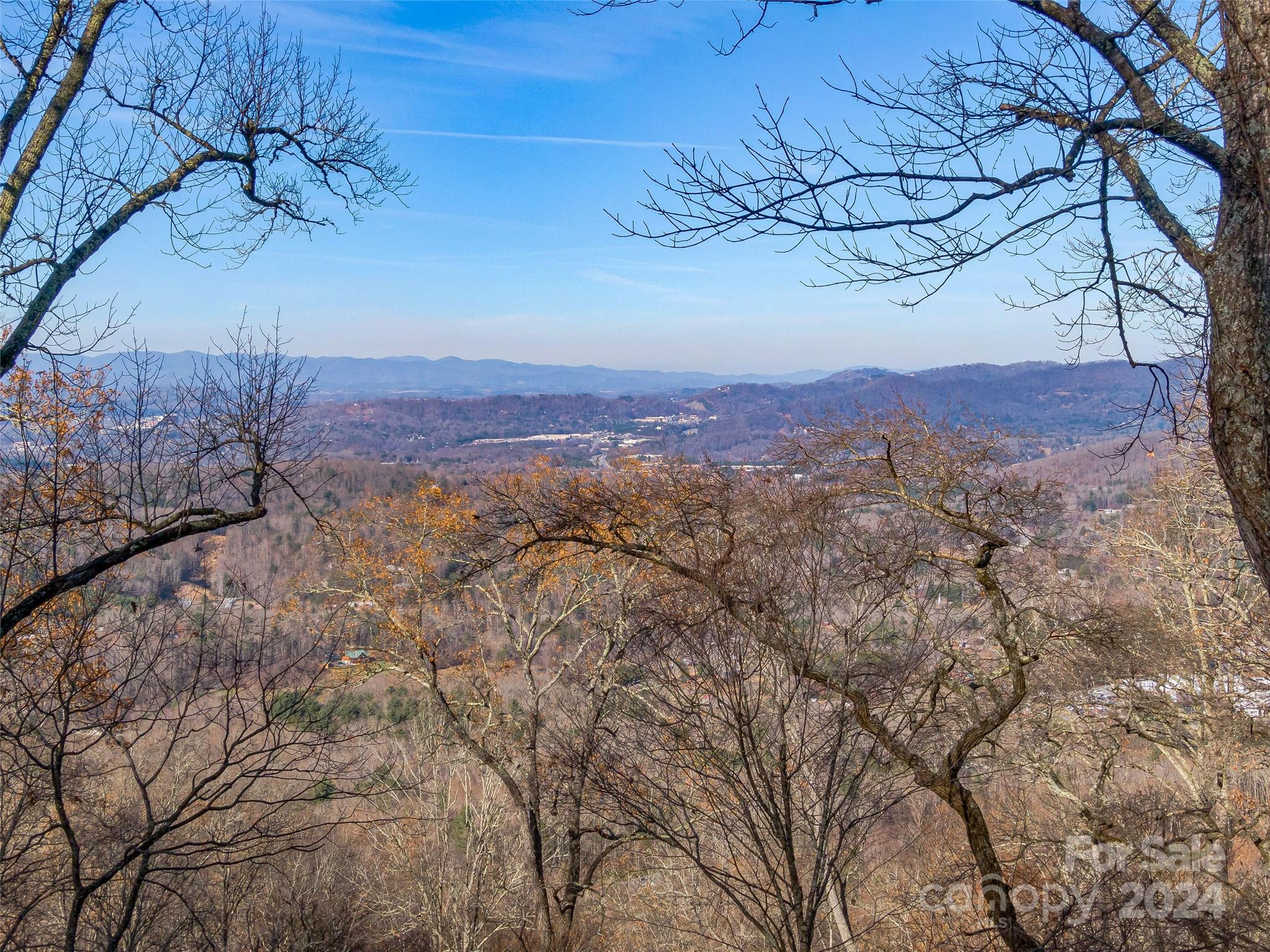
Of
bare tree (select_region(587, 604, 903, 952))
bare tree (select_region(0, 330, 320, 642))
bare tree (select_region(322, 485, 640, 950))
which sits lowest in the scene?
bare tree (select_region(322, 485, 640, 950))

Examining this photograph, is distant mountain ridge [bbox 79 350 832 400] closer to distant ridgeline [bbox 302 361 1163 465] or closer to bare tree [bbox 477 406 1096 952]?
distant ridgeline [bbox 302 361 1163 465]

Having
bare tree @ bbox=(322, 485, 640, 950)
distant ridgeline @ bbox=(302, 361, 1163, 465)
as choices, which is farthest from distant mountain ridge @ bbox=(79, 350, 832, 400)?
bare tree @ bbox=(322, 485, 640, 950)

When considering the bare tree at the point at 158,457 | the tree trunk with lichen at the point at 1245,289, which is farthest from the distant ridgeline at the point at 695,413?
the tree trunk with lichen at the point at 1245,289

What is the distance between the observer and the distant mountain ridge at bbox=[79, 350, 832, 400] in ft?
400

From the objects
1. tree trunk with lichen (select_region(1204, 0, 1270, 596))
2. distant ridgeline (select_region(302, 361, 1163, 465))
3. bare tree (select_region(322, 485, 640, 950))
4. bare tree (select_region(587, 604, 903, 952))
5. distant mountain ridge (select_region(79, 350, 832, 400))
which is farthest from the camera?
distant mountain ridge (select_region(79, 350, 832, 400))

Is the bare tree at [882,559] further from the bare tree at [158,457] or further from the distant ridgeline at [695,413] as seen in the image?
the bare tree at [158,457]

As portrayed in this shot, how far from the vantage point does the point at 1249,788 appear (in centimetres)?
1591

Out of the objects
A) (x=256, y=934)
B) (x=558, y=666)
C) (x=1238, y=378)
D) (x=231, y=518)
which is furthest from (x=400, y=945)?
(x=1238, y=378)

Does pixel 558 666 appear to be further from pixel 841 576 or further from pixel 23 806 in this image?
pixel 23 806

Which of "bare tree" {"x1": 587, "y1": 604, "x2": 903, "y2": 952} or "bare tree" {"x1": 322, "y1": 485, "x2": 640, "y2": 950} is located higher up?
"bare tree" {"x1": 587, "y1": 604, "x2": 903, "y2": 952}

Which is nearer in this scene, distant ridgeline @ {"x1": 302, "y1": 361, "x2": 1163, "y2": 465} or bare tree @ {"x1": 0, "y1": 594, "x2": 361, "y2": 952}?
bare tree @ {"x1": 0, "y1": 594, "x2": 361, "y2": 952}

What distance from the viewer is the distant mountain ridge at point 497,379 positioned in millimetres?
121875

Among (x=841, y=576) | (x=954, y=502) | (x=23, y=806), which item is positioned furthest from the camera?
(x=954, y=502)

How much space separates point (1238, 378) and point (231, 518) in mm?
4531
